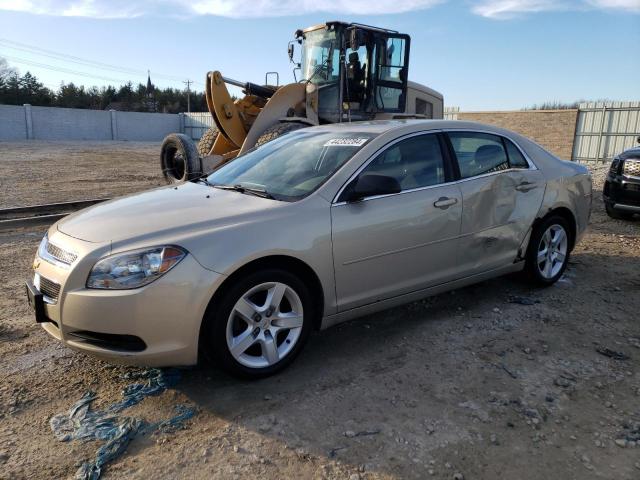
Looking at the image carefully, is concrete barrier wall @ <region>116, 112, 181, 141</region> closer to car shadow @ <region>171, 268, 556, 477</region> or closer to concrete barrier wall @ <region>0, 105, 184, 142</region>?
concrete barrier wall @ <region>0, 105, 184, 142</region>

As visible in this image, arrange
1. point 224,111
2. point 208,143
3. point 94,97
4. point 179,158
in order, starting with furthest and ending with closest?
1. point 94,97
2. point 208,143
3. point 224,111
4. point 179,158

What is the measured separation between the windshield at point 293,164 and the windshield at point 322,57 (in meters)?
5.86

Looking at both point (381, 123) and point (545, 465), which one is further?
point (381, 123)

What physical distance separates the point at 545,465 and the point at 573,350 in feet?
4.96

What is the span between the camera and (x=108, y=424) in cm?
284

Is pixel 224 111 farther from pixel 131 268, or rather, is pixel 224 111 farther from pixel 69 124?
pixel 69 124

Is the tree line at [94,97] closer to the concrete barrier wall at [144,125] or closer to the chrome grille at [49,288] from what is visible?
the concrete barrier wall at [144,125]

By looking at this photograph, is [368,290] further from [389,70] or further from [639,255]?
[389,70]

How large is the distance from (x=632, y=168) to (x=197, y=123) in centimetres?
4156

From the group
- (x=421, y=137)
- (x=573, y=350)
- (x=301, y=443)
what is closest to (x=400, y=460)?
(x=301, y=443)

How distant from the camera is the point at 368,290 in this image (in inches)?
145

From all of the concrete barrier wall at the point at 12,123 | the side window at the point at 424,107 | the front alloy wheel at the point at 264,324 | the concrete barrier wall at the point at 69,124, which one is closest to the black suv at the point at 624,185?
the side window at the point at 424,107

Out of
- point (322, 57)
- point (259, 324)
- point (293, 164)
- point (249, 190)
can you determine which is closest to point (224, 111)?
point (322, 57)

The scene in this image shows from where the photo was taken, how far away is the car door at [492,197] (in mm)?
4266
